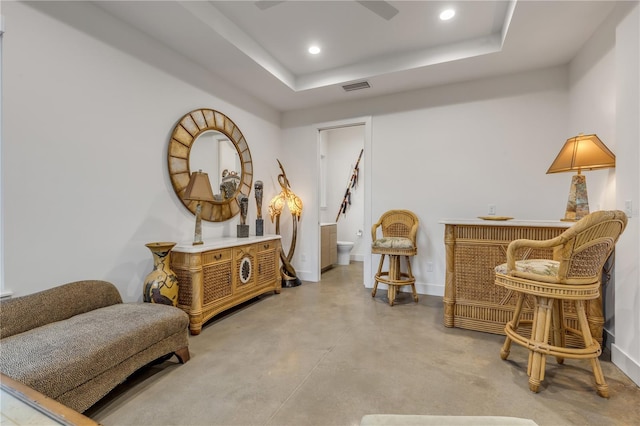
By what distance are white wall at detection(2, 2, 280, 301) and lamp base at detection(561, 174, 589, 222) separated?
355cm

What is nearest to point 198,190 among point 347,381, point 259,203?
point 259,203

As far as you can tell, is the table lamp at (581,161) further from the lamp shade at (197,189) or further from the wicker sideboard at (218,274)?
the lamp shade at (197,189)

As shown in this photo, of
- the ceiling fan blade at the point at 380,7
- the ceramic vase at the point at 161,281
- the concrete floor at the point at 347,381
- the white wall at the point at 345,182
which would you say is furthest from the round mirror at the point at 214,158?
the white wall at the point at 345,182

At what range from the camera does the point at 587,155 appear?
2.19m

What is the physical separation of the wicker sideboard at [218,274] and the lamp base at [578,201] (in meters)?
3.00

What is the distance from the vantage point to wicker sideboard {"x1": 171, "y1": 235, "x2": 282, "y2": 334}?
252 centimetres

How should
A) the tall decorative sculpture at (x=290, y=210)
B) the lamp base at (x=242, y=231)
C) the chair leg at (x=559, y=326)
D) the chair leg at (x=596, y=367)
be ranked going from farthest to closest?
the tall decorative sculpture at (x=290, y=210) < the lamp base at (x=242, y=231) < the chair leg at (x=559, y=326) < the chair leg at (x=596, y=367)

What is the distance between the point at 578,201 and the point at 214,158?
11.6 feet

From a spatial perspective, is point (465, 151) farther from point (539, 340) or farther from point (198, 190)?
point (198, 190)

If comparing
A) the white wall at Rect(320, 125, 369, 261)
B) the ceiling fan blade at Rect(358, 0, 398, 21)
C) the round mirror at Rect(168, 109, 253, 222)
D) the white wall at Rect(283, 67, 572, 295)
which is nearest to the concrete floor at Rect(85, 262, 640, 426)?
the round mirror at Rect(168, 109, 253, 222)

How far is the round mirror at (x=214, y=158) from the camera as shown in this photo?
9.38 ft

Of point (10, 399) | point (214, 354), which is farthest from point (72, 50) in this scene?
point (214, 354)

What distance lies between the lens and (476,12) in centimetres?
254

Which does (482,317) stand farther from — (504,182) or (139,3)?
(139,3)
